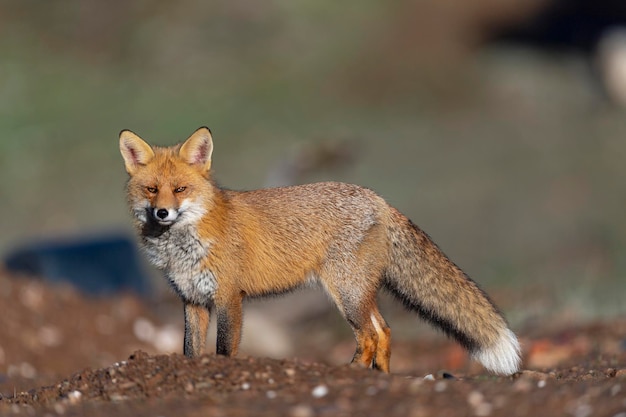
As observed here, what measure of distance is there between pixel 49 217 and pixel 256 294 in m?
16.5

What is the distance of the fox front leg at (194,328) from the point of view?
25.4 feet

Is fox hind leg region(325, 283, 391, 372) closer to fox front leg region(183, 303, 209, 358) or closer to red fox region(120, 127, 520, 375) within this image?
red fox region(120, 127, 520, 375)

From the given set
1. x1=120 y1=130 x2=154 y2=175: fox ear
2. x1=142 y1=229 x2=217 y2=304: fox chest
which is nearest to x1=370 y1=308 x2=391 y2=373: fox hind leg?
x1=142 y1=229 x2=217 y2=304: fox chest

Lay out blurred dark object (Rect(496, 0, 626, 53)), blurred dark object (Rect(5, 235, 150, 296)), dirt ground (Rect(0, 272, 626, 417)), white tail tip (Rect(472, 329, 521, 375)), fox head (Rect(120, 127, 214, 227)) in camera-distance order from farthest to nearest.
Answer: blurred dark object (Rect(496, 0, 626, 53))
blurred dark object (Rect(5, 235, 150, 296))
white tail tip (Rect(472, 329, 521, 375))
fox head (Rect(120, 127, 214, 227))
dirt ground (Rect(0, 272, 626, 417))

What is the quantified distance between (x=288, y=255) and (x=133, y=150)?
147 centimetres

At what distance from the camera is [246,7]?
3584 cm

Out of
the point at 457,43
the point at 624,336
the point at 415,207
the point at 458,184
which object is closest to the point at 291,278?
the point at 624,336

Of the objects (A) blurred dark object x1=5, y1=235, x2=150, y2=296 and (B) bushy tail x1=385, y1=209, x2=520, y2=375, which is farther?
(A) blurred dark object x1=5, y1=235, x2=150, y2=296

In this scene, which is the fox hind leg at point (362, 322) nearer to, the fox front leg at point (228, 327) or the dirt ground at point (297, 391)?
the dirt ground at point (297, 391)

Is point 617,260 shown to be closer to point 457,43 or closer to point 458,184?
point 458,184

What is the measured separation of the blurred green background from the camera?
798 inches

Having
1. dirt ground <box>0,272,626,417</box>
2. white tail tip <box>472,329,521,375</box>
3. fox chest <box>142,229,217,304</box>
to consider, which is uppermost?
fox chest <box>142,229,217,304</box>

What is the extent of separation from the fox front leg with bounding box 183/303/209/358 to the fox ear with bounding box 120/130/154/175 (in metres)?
1.17

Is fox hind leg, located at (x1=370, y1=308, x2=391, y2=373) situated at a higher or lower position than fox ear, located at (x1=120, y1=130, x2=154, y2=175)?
lower
